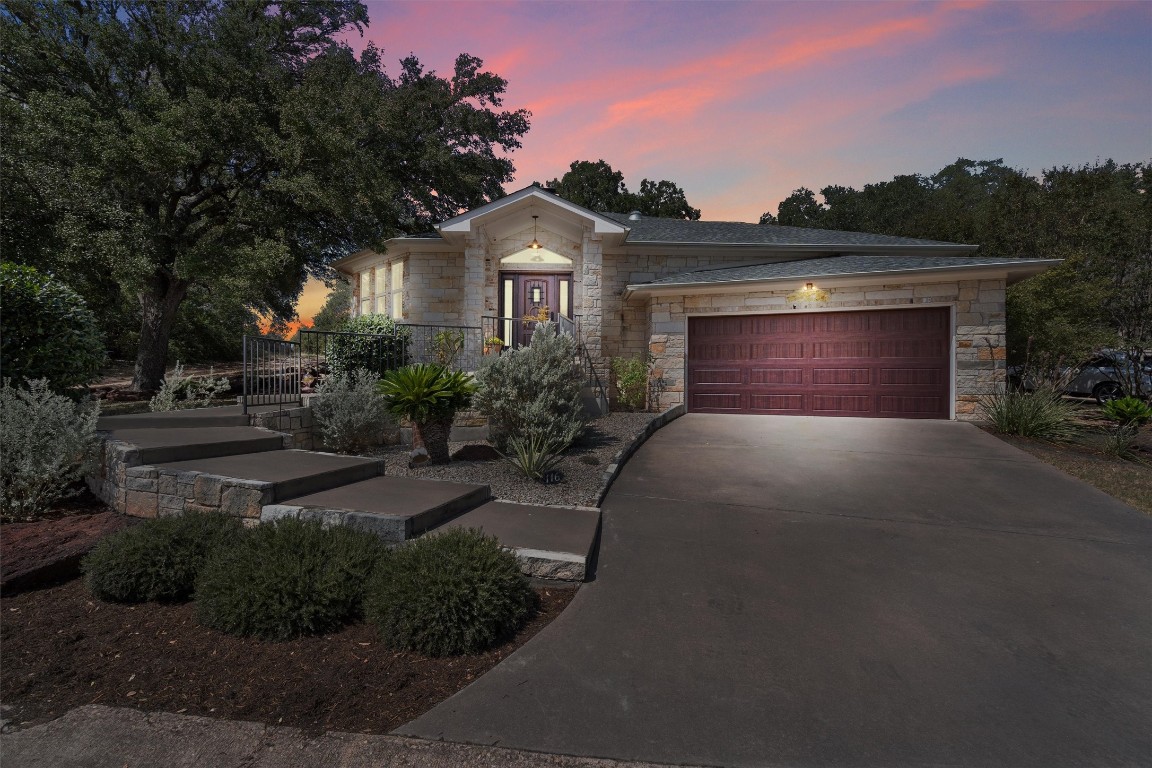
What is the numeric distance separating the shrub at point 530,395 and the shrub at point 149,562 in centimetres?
352

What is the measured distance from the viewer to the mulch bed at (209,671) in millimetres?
2453

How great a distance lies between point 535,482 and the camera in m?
6.05

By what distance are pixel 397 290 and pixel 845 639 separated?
12.8 m

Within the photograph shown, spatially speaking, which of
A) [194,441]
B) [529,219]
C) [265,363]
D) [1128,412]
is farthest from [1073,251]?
[194,441]

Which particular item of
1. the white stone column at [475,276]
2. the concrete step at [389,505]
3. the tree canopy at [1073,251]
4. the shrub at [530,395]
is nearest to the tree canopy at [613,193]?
the tree canopy at [1073,251]

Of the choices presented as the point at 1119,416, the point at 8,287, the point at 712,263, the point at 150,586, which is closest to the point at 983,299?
the point at 1119,416

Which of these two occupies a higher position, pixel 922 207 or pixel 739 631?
pixel 922 207

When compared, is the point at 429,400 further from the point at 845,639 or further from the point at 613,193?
the point at 613,193

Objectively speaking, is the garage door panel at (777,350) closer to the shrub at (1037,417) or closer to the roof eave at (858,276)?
the roof eave at (858,276)

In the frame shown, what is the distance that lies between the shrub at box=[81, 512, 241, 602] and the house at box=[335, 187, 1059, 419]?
6506 millimetres

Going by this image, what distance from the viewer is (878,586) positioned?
3730 millimetres

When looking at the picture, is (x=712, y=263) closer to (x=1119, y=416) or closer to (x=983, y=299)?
(x=983, y=299)

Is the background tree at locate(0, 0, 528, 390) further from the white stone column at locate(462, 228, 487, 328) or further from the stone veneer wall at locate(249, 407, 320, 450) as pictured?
the stone veneer wall at locate(249, 407, 320, 450)

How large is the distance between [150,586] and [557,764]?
9.86 feet
